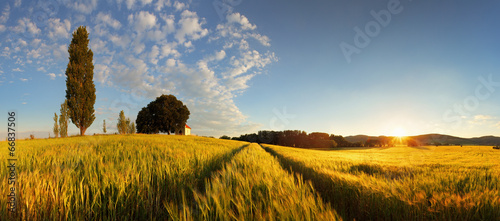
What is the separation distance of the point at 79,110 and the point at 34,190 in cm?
3571

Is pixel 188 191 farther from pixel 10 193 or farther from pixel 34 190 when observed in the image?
pixel 10 193

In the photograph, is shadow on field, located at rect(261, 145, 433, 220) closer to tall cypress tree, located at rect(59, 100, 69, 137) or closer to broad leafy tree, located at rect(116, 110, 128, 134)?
tall cypress tree, located at rect(59, 100, 69, 137)

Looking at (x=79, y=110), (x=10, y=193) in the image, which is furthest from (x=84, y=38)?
(x=10, y=193)

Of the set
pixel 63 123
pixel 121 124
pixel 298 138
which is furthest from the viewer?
pixel 298 138

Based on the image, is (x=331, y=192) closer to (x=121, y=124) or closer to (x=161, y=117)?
(x=161, y=117)

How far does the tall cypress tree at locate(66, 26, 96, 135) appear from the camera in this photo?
27750 mm

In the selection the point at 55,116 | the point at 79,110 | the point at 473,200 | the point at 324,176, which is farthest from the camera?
the point at 55,116

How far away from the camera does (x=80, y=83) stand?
28266 millimetres

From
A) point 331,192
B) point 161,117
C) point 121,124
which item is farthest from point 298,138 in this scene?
point 331,192

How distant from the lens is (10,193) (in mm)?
1830

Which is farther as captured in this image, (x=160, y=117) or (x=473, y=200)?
(x=160, y=117)

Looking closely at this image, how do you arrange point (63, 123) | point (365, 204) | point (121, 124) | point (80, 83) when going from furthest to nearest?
point (121, 124)
point (63, 123)
point (80, 83)
point (365, 204)

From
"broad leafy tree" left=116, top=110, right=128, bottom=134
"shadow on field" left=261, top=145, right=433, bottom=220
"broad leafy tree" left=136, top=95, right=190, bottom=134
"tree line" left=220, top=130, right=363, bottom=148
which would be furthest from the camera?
"tree line" left=220, top=130, right=363, bottom=148

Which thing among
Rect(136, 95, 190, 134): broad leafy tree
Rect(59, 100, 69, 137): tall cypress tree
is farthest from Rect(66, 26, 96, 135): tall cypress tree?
Rect(136, 95, 190, 134): broad leafy tree
